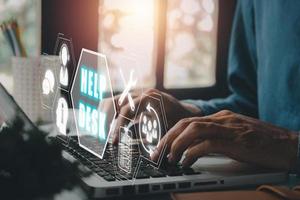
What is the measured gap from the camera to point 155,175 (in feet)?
3.32

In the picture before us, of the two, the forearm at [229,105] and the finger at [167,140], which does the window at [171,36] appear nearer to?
the forearm at [229,105]

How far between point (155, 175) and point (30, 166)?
228 mm

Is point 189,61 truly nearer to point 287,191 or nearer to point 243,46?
point 243,46

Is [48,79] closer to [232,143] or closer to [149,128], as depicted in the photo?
[149,128]

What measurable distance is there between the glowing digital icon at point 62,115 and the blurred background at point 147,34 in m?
0.10

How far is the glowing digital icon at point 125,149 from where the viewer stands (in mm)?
1076

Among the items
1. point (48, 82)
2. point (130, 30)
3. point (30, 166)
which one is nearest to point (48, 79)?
point (48, 82)

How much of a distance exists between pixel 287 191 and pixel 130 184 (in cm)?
22

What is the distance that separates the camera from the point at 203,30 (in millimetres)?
2145

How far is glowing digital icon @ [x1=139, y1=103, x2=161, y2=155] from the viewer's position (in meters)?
1.12

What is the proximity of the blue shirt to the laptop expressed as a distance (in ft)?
0.97

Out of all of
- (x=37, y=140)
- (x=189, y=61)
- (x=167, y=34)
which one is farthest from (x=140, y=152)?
(x=189, y=61)

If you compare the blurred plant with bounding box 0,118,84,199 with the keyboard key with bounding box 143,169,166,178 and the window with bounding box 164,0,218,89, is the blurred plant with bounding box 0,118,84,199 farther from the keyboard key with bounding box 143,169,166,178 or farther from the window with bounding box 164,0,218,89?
the window with bounding box 164,0,218,89

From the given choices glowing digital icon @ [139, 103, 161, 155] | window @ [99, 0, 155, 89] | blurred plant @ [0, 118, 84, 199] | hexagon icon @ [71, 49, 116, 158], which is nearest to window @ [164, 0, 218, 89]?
window @ [99, 0, 155, 89]
